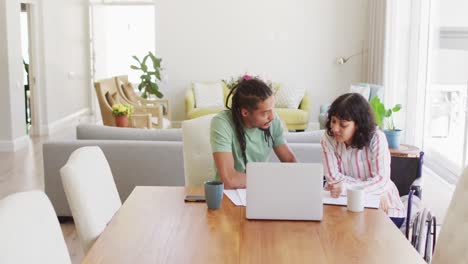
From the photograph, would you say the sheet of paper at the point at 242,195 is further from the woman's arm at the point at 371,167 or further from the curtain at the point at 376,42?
the curtain at the point at 376,42

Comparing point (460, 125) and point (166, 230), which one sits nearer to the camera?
point (166, 230)

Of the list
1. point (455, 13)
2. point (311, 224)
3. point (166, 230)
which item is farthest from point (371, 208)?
point (455, 13)

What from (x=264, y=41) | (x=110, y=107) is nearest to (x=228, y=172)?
(x=110, y=107)

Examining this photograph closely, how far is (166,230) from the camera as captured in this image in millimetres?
1840

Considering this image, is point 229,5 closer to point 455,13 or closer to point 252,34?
point 252,34

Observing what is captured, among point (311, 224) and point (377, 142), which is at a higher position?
point (377, 142)

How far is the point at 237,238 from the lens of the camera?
177cm

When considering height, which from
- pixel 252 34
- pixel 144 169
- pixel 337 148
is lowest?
pixel 144 169

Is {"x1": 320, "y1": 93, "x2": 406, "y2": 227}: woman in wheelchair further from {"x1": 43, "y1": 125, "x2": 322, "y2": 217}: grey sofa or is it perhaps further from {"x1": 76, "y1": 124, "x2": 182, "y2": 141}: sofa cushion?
{"x1": 76, "y1": 124, "x2": 182, "y2": 141}: sofa cushion

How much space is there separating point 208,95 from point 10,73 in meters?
2.71

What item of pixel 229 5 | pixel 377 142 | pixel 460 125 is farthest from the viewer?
pixel 229 5

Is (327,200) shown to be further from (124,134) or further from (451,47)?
(451,47)

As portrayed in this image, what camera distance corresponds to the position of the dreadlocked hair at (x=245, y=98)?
2.54m

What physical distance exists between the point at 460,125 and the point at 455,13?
121cm
